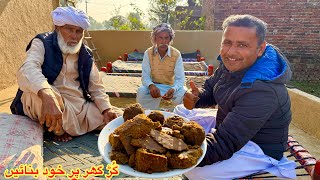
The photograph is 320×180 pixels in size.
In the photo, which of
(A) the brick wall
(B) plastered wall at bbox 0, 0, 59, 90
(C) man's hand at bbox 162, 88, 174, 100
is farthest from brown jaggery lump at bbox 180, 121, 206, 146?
(A) the brick wall

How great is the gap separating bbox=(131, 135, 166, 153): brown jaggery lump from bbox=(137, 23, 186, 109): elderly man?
2.63 m

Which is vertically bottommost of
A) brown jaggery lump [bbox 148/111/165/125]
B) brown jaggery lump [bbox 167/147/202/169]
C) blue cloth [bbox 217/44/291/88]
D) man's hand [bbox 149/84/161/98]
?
man's hand [bbox 149/84/161/98]

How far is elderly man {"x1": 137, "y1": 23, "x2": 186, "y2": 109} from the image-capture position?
Result: 4.34 metres

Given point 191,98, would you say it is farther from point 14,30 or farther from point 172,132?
point 14,30

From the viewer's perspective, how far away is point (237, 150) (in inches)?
72.6

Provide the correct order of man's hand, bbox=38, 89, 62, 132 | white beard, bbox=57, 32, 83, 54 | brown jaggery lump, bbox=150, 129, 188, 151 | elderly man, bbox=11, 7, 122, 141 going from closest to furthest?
brown jaggery lump, bbox=150, 129, 188, 151, man's hand, bbox=38, 89, 62, 132, elderly man, bbox=11, 7, 122, 141, white beard, bbox=57, 32, 83, 54

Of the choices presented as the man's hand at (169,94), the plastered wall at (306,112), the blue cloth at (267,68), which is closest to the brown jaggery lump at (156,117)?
the blue cloth at (267,68)

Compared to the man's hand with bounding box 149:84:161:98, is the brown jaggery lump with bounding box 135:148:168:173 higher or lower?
higher

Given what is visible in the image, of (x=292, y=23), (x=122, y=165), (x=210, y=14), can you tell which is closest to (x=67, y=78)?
(x=122, y=165)

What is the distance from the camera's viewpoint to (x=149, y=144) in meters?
1.64

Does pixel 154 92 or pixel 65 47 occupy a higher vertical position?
pixel 65 47

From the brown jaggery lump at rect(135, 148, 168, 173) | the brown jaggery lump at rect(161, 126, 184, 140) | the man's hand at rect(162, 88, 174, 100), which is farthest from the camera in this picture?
the man's hand at rect(162, 88, 174, 100)

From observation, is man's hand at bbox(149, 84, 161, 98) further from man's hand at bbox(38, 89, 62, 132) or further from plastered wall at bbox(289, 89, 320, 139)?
plastered wall at bbox(289, 89, 320, 139)

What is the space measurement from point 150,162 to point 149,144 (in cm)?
13
